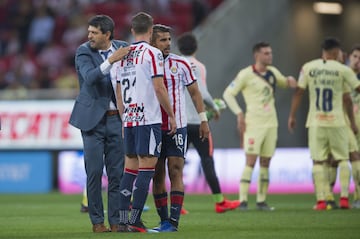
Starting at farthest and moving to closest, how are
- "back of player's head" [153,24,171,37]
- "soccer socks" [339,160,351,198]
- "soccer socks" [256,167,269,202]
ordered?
"soccer socks" [256,167,269,202] < "soccer socks" [339,160,351,198] < "back of player's head" [153,24,171,37]

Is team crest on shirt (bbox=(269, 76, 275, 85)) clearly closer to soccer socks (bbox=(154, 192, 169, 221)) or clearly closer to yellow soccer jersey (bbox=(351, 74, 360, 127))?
yellow soccer jersey (bbox=(351, 74, 360, 127))

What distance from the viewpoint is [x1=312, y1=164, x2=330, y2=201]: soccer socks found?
49.4 ft

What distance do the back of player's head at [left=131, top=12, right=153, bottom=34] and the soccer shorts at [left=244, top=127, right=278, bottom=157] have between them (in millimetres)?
5096

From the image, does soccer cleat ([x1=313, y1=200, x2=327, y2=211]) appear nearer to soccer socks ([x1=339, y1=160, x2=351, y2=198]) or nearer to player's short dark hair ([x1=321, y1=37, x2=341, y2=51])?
soccer socks ([x1=339, y1=160, x2=351, y2=198])

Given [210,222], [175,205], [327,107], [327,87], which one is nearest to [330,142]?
[327,107]

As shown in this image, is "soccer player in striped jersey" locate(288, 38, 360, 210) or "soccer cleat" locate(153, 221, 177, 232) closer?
"soccer cleat" locate(153, 221, 177, 232)

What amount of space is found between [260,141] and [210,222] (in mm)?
3039

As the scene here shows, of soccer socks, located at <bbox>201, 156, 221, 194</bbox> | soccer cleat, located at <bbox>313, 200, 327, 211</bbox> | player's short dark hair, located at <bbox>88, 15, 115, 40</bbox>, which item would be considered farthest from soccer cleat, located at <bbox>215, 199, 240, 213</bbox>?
player's short dark hair, located at <bbox>88, 15, 115, 40</bbox>

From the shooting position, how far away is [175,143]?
11.2m

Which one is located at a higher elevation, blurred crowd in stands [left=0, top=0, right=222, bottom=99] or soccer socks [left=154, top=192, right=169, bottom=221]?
blurred crowd in stands [left=0, top=0, right=222, bottom=99]

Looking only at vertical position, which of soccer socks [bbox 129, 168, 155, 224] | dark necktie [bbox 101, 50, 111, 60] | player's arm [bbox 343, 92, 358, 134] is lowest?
soccer socks [bbox 129, 168, 155, 224]

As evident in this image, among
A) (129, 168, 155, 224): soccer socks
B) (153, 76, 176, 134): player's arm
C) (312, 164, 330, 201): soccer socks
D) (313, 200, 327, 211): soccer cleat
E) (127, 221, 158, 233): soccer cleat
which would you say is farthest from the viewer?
(312, 164, 330, 201): soccer socks

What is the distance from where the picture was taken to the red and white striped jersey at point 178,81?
1120cm

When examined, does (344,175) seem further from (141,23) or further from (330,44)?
(141,23)
